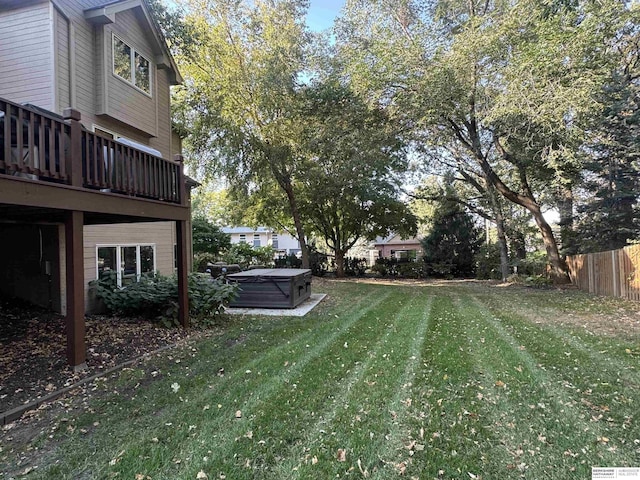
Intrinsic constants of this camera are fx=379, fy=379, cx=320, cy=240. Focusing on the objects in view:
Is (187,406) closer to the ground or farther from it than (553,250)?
closer to the ground

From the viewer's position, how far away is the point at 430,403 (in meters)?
3.56

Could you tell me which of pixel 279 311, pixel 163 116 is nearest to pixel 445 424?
pixel 279 311

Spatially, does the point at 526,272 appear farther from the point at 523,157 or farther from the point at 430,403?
the point at 430,403

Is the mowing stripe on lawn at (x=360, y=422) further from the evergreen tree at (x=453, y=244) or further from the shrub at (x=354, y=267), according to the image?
the evergreen tree at (x=453, y=244)

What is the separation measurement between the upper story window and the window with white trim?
395cm

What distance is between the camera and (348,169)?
49.3 ft

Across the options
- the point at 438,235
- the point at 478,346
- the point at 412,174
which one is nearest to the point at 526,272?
the point at 438,235

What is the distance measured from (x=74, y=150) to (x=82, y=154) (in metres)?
0.24

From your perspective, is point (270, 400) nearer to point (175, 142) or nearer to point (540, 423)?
point (540, 423)

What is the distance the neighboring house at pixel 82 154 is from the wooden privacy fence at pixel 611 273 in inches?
419

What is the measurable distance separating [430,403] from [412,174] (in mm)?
16956

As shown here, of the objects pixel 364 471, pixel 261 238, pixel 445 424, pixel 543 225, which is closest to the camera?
pixel 364 471

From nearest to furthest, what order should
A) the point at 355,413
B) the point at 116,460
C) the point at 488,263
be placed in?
the point at 116,460 → the point at 355,413 → the point at 488,263

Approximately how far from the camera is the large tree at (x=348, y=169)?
44.6 ft
